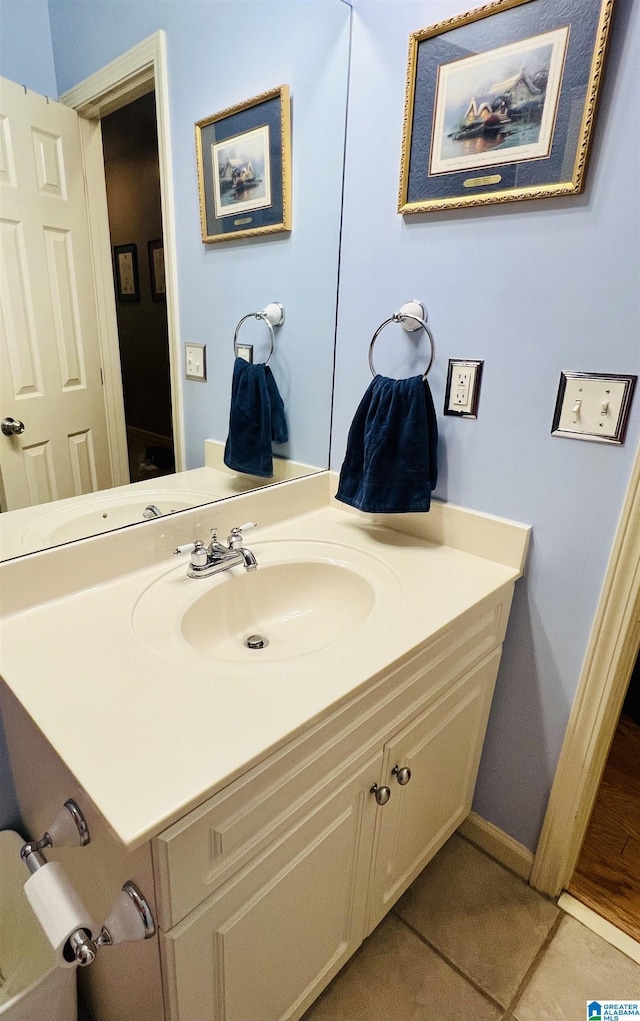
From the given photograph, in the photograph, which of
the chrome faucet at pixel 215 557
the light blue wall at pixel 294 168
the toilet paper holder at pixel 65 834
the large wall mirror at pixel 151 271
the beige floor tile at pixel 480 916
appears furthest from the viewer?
the beige floor tile at pixel 480 916

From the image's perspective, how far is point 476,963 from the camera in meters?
1.20

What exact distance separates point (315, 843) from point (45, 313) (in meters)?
0.95

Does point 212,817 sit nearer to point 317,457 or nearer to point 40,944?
point 40,944

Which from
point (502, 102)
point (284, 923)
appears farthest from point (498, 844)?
point (502, 102)

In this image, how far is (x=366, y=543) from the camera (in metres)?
1.29

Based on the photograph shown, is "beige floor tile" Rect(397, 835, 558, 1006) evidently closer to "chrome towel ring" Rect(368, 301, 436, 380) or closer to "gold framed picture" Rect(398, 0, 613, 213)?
"chrome towel ring" Rect(368, 301, 436, 380)

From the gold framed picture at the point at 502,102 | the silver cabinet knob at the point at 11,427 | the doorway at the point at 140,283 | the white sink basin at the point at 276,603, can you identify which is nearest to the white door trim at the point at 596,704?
the white sink basin at the point at 276,603

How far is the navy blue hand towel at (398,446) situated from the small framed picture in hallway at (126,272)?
0.54m

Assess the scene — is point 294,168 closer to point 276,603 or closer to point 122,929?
point 276,603

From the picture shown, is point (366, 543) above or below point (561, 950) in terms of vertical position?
above

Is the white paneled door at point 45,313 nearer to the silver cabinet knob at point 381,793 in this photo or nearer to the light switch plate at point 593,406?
the silver cabinet knob at point 381,793

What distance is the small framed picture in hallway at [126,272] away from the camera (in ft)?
3.13

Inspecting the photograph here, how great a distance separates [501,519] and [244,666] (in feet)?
2.22

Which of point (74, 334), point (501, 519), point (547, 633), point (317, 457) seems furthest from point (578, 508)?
point (74, 334)
